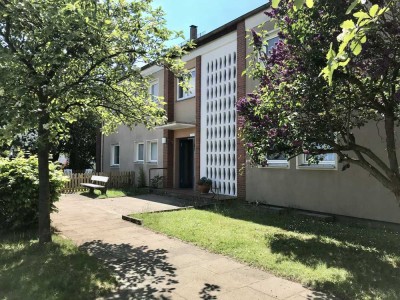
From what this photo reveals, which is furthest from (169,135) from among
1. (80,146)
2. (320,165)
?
(80,146)

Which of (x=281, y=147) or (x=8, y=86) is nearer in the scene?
(x=8, y=86)

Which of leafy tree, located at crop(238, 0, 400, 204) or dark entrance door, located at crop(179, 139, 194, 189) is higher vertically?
leafy tree, located at crop(238, 0, 400, 204)

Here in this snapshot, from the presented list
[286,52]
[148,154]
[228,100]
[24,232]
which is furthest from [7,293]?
[148,154]

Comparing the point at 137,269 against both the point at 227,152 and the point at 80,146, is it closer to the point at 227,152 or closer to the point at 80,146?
the point at 227,152

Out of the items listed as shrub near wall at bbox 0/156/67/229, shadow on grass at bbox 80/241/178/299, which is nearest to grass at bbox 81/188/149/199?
shrub near wall at bbox 0/156/67/229

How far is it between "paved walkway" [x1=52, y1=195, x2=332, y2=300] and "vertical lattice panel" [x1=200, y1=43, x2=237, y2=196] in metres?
5.10

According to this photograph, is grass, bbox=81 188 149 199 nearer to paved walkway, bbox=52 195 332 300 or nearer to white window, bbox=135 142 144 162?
white window, bbox=135 142 144 162

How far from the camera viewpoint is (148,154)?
1914 cm

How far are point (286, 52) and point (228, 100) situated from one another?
6.98m

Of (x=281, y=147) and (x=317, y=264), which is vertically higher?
(x=281, y=147)

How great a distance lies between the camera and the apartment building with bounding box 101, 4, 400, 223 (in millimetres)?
9220

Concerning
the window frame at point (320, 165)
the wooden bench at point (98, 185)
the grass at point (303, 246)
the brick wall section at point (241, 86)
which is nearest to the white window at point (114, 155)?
the wooden bench at point (98, 185)

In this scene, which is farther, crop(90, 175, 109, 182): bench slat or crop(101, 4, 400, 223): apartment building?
crop(90, 175, 109, 182): bench slat

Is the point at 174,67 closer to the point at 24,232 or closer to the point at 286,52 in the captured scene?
the point at 286,52
